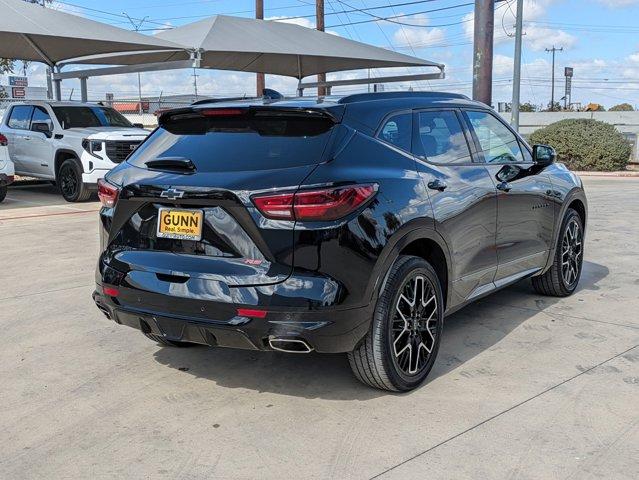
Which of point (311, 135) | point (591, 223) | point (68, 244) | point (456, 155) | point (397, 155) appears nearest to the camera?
point (311, 135)

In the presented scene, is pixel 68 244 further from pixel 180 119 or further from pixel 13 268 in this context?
pixel 180 119

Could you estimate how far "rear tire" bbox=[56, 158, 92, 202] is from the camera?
1329cm

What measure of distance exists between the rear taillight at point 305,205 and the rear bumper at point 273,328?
0.47 m

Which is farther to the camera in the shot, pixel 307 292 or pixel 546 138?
pixel 546 138

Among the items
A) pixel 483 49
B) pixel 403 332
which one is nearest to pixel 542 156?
pixel 403 332

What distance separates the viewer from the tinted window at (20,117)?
1448 cm

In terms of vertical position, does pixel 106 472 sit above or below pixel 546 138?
below

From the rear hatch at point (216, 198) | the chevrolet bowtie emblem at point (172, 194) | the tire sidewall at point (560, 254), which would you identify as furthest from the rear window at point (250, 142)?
the tire sidewall at point (560, 254)

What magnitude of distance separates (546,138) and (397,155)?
73.0 ft

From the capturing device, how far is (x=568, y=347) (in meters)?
4.70

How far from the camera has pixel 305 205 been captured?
3363mm

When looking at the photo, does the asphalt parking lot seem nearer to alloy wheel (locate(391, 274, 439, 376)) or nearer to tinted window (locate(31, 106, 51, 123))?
alloy wheel (locate(391, 274, 439, 376))

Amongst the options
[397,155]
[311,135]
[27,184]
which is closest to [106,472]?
[311,135]

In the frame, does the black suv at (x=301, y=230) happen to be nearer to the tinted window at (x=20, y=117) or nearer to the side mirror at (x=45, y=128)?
the side mirror at (x=45, y=128)
